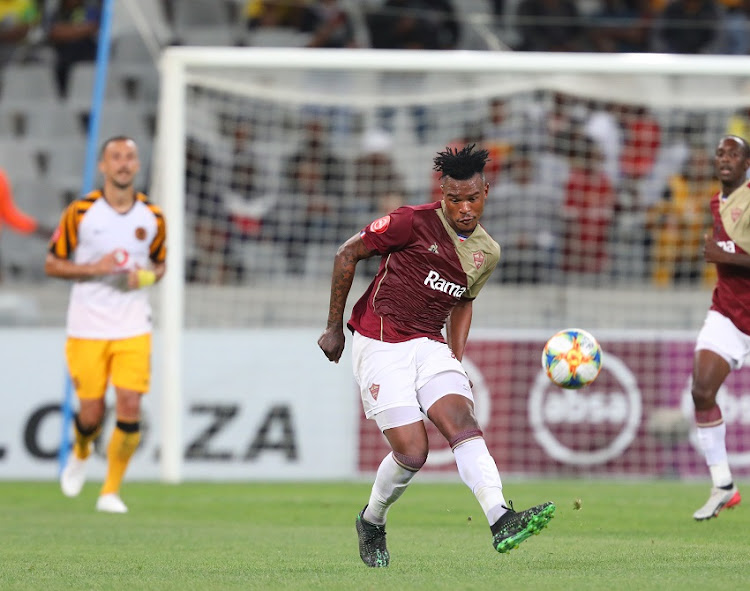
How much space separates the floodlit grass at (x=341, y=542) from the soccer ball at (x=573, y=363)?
0.90 meters

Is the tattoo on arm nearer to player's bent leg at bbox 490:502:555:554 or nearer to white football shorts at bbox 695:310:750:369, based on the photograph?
player's bent leg at bbox 490:502:555:554

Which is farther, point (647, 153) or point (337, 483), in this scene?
point (647, 153)

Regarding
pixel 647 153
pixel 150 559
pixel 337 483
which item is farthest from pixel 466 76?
pixel 150 559

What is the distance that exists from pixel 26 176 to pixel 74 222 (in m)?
7.78

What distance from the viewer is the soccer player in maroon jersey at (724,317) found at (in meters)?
8.98

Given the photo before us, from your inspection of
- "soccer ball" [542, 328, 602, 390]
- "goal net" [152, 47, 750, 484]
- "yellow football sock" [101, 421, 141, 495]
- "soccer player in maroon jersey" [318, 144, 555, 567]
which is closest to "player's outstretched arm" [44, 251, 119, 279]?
"yellow football sock" [101, 421, 141, 495]

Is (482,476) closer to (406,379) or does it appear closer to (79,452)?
(406,379)

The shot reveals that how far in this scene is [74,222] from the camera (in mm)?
9992

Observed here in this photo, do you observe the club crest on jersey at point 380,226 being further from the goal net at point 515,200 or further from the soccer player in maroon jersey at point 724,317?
the goal net at point 515,200

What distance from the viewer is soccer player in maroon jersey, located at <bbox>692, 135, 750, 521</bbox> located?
8977mm

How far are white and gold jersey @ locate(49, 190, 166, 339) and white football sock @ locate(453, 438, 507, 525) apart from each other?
4.46 m

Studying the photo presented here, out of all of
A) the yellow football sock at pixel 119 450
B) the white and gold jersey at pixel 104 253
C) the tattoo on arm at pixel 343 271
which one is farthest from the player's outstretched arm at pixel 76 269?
the tattoo on arm at pixel 343 271

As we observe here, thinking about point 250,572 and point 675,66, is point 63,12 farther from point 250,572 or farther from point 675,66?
point 250,572

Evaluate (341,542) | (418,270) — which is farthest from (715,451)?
(418,270)
